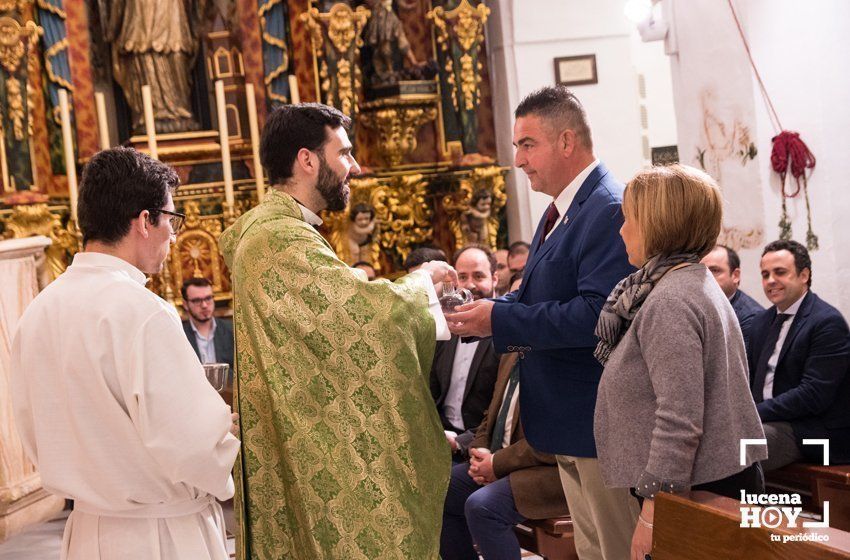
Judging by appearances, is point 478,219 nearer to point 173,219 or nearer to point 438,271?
point 438,271

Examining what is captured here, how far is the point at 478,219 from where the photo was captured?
28.5 ft

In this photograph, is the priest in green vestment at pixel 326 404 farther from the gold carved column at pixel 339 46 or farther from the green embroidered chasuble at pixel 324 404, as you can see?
the gold carved column at pixel 339 46

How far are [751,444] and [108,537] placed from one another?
5.01 feet

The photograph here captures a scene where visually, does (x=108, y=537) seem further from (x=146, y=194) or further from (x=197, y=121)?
(x=197, y=121)

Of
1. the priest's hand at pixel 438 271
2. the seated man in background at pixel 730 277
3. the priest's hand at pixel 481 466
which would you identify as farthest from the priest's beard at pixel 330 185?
the seated man in background at pixel 730 277

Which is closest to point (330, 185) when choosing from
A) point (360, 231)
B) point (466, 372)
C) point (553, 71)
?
point (466, 372)

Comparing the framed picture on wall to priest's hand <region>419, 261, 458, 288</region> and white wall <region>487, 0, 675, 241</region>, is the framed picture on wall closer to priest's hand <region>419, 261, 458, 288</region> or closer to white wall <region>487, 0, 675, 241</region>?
white wall <region>487, 0, 675, 241</region>

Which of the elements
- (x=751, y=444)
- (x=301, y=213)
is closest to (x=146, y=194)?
(x=301, y=213)

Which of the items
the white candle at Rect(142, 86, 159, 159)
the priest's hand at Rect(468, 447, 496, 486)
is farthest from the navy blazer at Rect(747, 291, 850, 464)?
the white candle at Rect(142, 86, 159, 159)

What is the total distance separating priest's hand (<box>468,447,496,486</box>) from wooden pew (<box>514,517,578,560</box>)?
0.23m

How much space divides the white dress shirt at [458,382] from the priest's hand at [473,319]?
187cm

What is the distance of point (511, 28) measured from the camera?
8.89 m

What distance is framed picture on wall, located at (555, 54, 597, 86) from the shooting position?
8.92 m

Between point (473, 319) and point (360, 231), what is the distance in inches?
196
